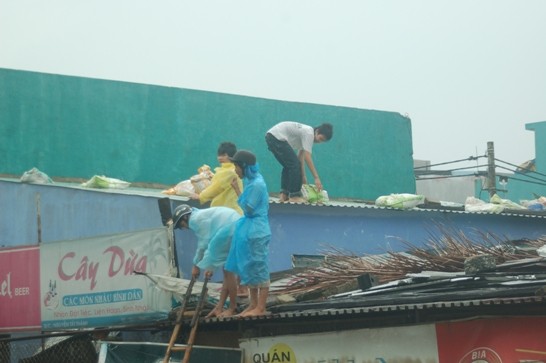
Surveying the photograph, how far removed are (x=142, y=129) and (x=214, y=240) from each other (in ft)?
24.6

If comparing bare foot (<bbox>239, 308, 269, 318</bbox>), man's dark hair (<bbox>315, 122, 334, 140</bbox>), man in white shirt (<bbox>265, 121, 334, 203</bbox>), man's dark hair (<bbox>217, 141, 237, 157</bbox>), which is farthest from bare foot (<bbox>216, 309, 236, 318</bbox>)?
man's dark hair (<bbox>315, 122, 334, 140</bbox>)

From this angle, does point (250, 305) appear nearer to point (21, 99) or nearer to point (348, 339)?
point (348, 339)

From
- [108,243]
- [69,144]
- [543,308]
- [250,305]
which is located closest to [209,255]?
[250,305]

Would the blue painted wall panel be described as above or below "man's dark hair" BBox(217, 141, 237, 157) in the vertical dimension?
below

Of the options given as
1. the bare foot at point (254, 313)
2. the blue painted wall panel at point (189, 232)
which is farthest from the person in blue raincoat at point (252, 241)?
the blue painted wall panel at point (189, 232)

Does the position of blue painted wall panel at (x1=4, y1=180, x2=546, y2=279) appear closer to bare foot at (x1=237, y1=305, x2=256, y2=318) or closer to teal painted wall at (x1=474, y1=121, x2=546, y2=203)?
bare foot at (x1=237, y1=305, x2=256, y2=318)

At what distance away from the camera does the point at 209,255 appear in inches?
457

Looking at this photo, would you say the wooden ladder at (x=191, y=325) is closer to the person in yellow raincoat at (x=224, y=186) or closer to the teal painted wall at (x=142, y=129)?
the person in yellow raincoat at (x=224, y=186)

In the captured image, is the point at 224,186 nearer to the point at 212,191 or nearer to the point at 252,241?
the point at 212,191

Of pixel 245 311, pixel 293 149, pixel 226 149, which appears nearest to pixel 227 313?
pixel 245 311

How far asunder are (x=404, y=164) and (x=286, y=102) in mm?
2976

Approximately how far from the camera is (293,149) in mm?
15055

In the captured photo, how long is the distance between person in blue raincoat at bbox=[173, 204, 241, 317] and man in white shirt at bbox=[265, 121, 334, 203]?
10.4 feet

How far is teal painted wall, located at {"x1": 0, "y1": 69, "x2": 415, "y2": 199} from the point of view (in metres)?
17.9
